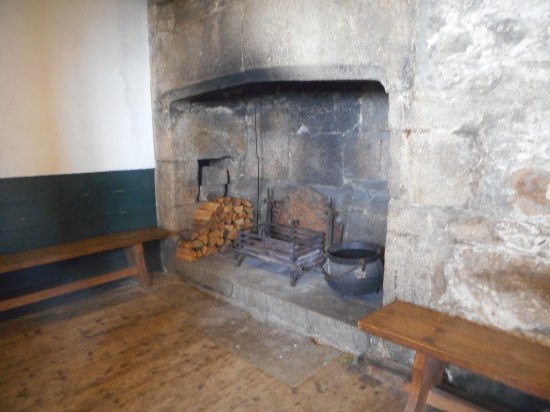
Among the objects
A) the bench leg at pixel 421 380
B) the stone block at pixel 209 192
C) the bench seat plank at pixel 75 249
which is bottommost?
the bench leg at pixel 421 380

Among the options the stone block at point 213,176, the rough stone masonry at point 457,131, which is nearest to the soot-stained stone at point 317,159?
→ the stone block at point 213,176

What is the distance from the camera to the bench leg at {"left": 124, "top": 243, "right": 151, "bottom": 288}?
3.59 metres

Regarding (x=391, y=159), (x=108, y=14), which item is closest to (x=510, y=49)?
(x=391, y=159)

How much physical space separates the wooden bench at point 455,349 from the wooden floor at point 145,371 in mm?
363

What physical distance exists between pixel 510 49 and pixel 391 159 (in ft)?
2.33

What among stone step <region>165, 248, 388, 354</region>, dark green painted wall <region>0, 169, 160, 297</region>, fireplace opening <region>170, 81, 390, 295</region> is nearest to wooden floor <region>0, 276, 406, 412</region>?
stone step <region>165, 248, 388, 354</region>

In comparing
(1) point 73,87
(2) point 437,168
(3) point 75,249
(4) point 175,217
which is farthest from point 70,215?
(2) point 437,168

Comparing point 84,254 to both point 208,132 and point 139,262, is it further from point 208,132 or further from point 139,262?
point 208,132

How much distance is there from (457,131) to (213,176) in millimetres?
2786

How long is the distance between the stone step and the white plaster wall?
1255 millimetres

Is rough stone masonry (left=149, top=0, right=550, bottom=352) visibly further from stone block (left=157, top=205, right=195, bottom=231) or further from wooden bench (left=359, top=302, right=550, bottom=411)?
stone block (left=157, top=205, right=195, bottom=231)

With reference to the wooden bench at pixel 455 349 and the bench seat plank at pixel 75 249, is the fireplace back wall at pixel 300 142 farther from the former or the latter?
the wooden bench at pixel 455 349

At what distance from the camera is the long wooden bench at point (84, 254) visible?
294 centimetres

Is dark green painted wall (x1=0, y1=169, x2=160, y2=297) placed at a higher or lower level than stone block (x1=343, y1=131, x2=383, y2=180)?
lower
